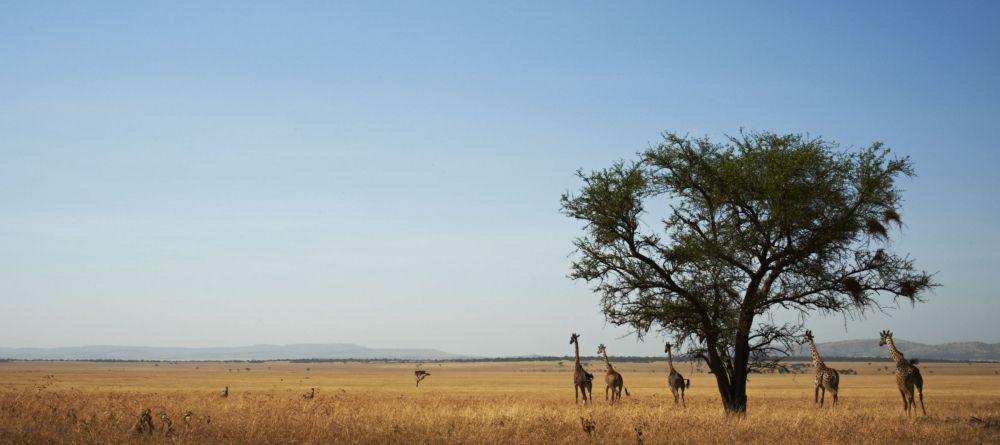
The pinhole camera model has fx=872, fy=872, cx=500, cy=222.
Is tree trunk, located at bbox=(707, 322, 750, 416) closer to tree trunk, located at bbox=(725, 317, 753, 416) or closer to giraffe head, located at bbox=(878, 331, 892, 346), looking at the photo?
tree trunk, located at bbox=(725, 317, 753, 416)

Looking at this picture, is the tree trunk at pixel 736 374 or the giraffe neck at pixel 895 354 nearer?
the tree trunk at pixel 736 374

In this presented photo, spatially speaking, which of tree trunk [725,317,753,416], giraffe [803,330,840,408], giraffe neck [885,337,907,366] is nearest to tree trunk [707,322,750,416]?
tree trunk [725,317,753,416]

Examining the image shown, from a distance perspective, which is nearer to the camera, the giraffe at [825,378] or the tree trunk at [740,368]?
the tree trunk at [740,368]

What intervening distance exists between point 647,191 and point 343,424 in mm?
12374

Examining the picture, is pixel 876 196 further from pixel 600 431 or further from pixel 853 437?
pixel 600 431

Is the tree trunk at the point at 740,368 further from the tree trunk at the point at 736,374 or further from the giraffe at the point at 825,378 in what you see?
the giraffe at the point at 825,378

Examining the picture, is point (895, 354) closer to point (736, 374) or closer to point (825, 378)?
point (825, 378)

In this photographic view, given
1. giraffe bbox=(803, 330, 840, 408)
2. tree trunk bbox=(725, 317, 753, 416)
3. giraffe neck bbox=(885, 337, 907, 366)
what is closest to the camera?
tree trunk bbox=(725, 317, 753, 416)

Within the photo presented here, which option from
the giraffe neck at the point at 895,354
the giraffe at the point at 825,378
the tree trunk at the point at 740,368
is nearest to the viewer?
the tree trunk at the point at 740,368

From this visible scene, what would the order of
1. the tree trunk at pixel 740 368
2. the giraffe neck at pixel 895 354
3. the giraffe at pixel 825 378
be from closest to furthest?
the tree trunk at pixel 740 368, the giraffe neck at pixel 895 354, the giraffe at pixel 825 378

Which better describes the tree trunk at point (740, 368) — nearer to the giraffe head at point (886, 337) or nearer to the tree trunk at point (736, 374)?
the tree trunk at point (736, 374)

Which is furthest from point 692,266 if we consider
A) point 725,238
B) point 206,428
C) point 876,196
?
point 206,428

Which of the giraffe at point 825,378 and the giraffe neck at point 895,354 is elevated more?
the giraffe neck at point 895,354

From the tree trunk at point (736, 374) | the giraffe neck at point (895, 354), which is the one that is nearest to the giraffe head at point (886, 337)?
the giraffe neck at point (895, 354)
